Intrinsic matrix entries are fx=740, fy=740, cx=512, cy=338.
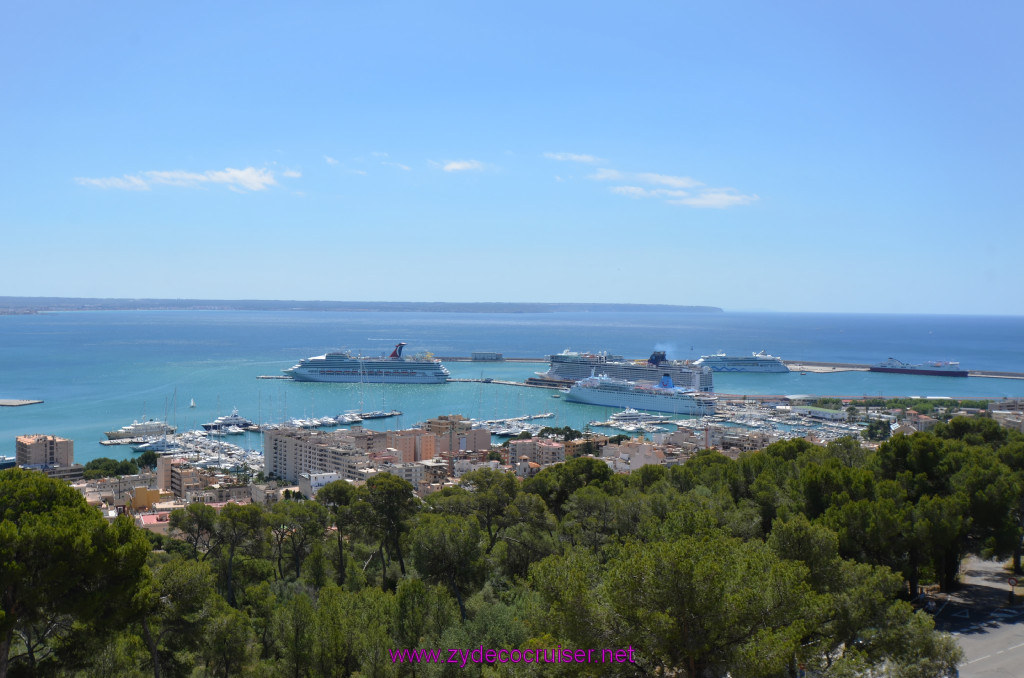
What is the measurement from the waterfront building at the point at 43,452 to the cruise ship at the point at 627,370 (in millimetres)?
27235

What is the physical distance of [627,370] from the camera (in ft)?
138

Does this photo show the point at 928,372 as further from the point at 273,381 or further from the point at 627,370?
the point at 273,381

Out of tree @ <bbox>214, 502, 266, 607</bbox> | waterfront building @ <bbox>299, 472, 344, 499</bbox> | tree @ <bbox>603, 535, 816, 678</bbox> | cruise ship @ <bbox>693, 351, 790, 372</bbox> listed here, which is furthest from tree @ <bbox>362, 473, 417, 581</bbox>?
cruise ship @ <bbox>693, 351, 790, 372</bbox>

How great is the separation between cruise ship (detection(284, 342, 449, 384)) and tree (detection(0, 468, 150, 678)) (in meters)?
39.7

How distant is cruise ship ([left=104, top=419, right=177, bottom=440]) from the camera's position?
87.9 ft

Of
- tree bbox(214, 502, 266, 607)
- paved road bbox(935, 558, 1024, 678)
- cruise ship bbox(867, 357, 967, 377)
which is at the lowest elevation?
cruise ship bbox(867, 357, 967, 377)

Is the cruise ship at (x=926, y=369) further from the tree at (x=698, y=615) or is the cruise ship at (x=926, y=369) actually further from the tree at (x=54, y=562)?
the tree at (x=54, y=562)

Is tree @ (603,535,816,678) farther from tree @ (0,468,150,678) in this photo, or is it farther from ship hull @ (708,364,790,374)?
ship hull @ (708,364,790,374)

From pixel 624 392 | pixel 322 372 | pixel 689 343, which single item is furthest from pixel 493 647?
pixel 689 343

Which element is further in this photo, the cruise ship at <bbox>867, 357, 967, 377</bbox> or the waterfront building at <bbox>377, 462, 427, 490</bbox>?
the cruise ship at <bbox>867, 357, 967, 377</bbox>

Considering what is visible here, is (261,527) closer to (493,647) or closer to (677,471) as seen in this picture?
(493,647)

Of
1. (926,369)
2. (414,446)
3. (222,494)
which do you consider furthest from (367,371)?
(926,369)

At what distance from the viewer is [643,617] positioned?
3.73 m

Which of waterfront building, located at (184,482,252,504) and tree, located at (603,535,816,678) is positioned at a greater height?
tree, located at (603,535,816,678)
